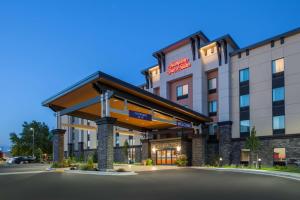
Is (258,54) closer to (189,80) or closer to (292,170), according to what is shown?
(189,80)

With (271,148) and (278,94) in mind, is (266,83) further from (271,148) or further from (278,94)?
(271,148)

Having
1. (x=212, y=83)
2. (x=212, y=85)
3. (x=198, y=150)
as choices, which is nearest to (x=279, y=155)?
(x=198, y=150)

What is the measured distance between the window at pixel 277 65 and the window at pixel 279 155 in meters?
8.35

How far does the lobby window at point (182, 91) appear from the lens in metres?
45.0

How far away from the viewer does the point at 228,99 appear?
3919 centimetres

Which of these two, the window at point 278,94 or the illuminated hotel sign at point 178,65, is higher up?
the illuminated hotel sign at point 178,65

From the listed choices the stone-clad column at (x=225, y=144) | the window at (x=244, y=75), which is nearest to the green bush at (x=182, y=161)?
the stone-clad column at (x=225, y=144)

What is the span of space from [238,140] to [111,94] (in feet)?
58.7

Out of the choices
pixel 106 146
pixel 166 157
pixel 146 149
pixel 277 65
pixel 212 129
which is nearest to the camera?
pixel 106 146

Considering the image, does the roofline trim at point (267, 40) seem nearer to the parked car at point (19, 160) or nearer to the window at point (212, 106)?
the window at point (212, 106)

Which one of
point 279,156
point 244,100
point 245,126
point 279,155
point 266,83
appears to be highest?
point 266,83

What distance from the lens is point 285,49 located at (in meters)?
34.3

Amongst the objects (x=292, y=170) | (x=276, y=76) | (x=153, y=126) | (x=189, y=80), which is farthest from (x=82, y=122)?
(x=292, y=170)

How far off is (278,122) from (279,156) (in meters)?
3.59
